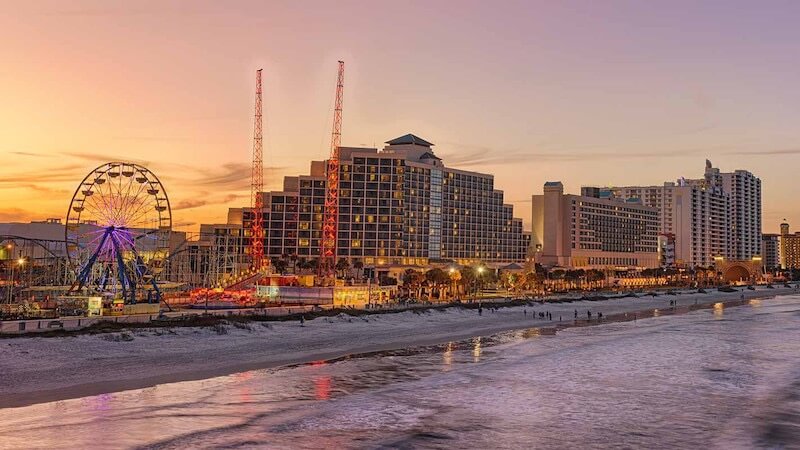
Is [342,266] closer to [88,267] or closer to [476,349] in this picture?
[88,267]

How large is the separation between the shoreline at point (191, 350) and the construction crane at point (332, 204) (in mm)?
73270

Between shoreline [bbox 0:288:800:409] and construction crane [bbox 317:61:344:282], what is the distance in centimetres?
7327

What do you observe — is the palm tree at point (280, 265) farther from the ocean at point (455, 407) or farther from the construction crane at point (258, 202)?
the ocean at point (455, 407)

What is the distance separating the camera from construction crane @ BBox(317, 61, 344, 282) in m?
159

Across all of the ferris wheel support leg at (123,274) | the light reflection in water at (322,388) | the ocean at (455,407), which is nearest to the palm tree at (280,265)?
the ferris wheel support leg at (123,274)

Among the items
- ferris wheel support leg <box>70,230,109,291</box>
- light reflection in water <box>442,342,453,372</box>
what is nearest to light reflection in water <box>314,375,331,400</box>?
light reflection in water <box>442,342,453,372</box>

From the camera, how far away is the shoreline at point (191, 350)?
39219 millimetres

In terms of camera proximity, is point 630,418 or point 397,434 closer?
point 397,434

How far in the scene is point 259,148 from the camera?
166 meters

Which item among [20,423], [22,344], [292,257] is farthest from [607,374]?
[292,257]

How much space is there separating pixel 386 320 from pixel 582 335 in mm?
24370

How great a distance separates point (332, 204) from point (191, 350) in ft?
395

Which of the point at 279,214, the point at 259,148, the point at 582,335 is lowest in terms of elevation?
the point at 582,335

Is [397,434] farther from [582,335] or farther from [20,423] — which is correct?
[582,335]
